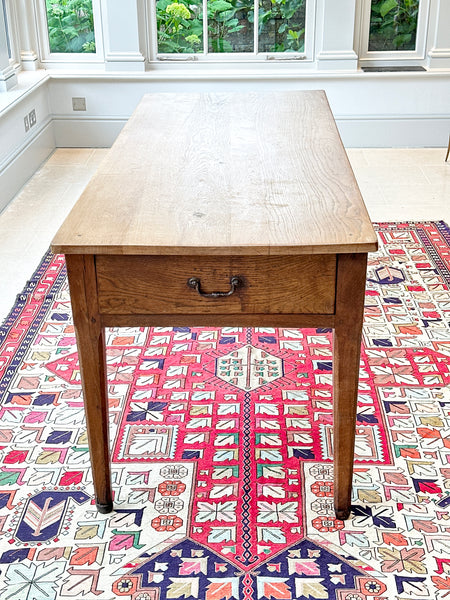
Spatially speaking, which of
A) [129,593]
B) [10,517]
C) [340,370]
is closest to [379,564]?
[340,370]

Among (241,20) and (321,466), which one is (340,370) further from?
(241,20)

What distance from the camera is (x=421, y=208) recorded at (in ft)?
16.6

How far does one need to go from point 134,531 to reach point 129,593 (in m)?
0.25

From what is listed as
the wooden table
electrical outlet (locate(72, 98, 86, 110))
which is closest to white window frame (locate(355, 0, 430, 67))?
electrical outlet (locate(72, 98, 86, 110))

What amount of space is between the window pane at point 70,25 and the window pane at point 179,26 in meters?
0.56

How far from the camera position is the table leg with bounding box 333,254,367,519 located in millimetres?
2100

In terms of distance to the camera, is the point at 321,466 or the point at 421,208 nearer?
the point at 321,466

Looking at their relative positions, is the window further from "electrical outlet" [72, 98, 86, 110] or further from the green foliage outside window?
"electrical outlet" [72, 98, 86, 110]

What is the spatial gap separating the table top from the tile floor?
4.64 feet

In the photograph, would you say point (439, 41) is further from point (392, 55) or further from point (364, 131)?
point (364, 131)

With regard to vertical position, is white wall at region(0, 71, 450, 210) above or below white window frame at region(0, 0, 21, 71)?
below

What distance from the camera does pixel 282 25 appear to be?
20.8 ft

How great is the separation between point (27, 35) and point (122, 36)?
0.77 metres

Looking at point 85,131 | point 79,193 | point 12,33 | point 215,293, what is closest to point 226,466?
point 215,293
